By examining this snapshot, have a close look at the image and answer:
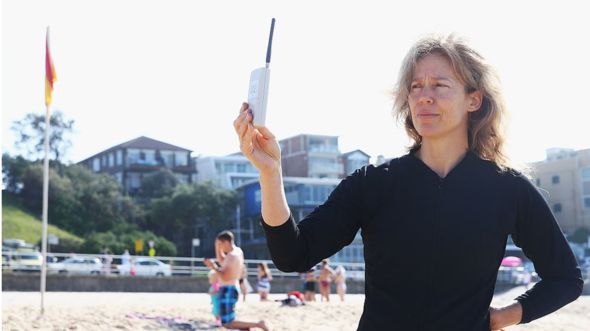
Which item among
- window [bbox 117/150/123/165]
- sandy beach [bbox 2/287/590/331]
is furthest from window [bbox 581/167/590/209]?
window [bbox 117/150/123/165]

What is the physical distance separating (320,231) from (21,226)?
53779 millimetres

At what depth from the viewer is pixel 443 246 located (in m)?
2.07

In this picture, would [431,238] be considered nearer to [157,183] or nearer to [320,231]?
[320,231]

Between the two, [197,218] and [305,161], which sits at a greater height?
[305,161]

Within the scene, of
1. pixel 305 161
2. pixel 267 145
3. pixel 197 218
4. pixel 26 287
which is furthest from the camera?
pixel 305 161

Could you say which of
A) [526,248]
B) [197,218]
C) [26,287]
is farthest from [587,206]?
[526,248]

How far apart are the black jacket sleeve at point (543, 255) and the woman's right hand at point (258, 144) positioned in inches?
28.6

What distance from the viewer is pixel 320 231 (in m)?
2.12

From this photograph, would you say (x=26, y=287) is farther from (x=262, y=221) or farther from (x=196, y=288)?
(x=262, y=221)

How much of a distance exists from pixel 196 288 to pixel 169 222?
2748cm

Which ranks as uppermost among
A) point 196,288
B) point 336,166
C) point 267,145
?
point 336,166

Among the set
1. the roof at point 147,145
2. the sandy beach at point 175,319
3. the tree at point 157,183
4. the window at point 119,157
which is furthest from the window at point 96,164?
the sandy beach at point 175,319

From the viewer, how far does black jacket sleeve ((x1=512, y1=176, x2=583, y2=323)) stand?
224cm

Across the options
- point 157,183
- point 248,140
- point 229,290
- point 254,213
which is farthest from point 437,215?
point 157,183
